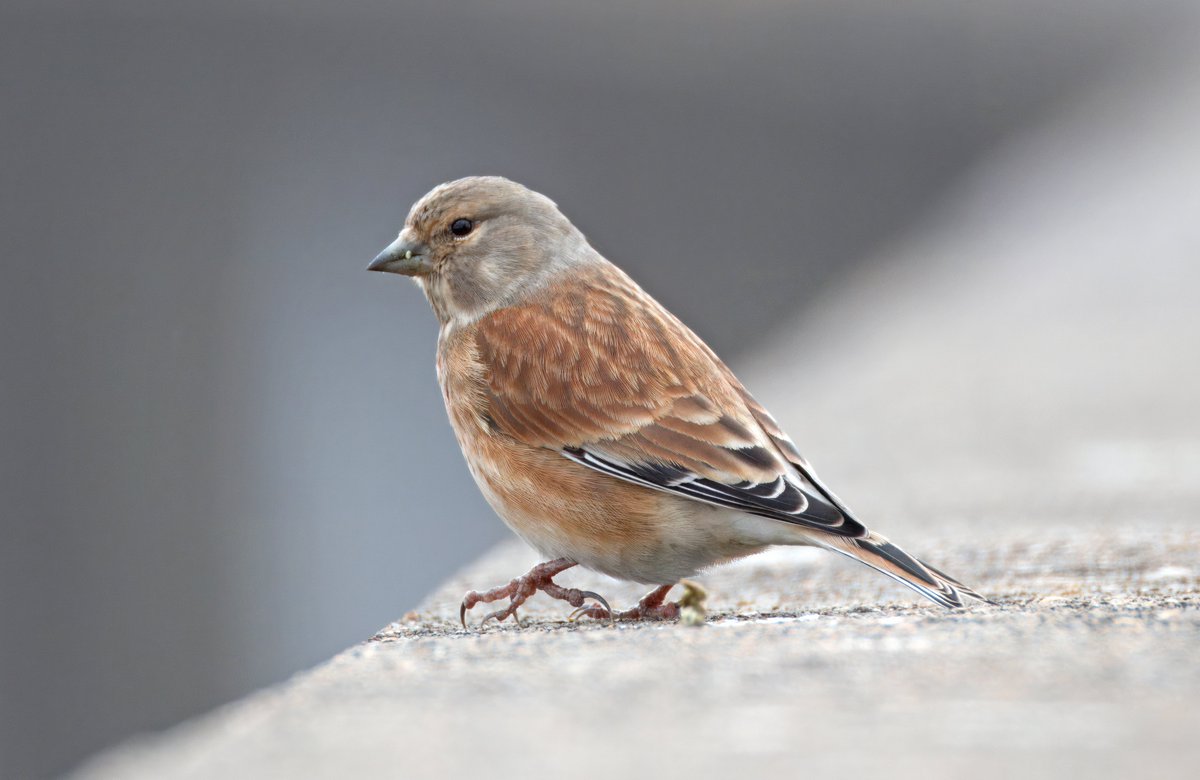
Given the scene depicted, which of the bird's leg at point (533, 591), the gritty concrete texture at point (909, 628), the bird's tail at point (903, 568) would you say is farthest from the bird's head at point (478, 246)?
the bird's tail at point (903, 568)

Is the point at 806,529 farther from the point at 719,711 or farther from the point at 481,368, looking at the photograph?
the point at 719,711

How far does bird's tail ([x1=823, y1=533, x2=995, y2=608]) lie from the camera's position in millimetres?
2615

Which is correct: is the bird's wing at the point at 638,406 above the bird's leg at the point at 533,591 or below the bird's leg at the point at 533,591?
above

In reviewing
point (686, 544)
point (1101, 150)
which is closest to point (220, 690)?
point (686, 544)

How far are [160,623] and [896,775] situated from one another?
179 inches

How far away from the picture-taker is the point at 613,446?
3078mm

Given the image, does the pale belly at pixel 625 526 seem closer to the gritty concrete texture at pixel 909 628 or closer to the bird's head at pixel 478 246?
the gritty concrete texture at pixel 909 628

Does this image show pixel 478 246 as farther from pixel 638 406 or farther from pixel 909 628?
pixel 909 628

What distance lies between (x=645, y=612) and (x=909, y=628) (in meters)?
0.88

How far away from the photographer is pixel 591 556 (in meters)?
3.03

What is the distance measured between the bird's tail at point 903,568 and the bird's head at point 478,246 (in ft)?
4.00

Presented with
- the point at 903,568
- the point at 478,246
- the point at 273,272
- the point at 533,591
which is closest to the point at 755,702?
the point at 903,568

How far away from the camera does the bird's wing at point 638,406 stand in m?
2.91

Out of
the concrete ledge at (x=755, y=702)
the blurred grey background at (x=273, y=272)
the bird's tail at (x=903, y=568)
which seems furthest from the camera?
the blurred grey background at (x=273, y=272)
